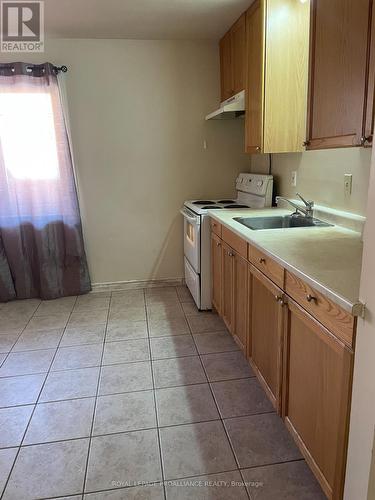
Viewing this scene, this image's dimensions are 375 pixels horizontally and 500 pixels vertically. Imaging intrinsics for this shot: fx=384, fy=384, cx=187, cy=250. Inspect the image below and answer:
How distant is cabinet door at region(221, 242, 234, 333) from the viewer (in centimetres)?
265

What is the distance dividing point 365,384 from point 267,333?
0.84 meters

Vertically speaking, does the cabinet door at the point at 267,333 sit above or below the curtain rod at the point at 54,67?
below

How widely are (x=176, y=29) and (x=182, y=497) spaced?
3362 mm

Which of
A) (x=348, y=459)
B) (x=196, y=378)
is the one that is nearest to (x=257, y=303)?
(x=196, y=378)

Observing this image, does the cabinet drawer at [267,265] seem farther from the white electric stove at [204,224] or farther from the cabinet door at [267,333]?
the white electric stove at [204,224]

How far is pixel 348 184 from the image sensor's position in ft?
7.31

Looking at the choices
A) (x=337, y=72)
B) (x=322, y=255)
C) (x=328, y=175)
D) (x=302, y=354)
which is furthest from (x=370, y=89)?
(x=302, y=354)

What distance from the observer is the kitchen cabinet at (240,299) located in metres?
2.30

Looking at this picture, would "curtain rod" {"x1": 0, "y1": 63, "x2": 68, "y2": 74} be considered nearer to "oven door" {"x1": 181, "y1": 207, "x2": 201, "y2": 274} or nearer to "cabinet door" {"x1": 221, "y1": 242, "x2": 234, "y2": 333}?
"oven door" {"x1": 181, "y1": 207, "x2": 201, "y2": 274}

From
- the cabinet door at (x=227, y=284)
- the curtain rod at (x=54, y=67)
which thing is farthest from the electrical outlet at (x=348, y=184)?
the curtain rod at (x=54, y=67)

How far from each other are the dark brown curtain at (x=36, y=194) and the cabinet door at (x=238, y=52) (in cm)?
157

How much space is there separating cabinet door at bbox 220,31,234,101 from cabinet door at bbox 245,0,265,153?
49 centimetres

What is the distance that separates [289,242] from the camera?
1948 mm

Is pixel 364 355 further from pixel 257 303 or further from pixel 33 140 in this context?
pixel 33 140
